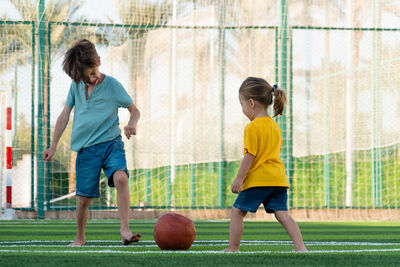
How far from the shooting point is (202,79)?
12.5m

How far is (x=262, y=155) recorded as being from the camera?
4871 mm

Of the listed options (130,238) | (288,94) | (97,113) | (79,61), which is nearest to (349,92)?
(288,94)

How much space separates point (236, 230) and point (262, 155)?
49cm

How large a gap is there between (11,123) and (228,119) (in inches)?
132

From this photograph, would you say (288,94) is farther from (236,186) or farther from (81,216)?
(236,186)

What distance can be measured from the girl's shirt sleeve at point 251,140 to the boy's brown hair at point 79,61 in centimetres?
122

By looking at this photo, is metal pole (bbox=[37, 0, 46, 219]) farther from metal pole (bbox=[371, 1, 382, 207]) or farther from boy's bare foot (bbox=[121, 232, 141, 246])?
boy's bare foot (bbox=[121, 232, 141, 246])

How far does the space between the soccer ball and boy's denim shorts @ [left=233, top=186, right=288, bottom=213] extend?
339 millimetres

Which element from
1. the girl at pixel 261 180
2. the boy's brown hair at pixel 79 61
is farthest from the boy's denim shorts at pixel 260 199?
the boy's brown hair at pixel 79 61

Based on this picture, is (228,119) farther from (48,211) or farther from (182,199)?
(48,211)

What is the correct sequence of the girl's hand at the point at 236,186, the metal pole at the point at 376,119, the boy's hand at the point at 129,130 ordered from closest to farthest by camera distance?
1. the girl's hand at the point at 236,186
2. the boy's hand at the point at 129,130
3. the metal pole at the point at 376,119

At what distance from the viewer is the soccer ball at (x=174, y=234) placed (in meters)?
4.81

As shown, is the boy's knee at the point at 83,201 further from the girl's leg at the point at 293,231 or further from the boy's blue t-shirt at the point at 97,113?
the girl's leg at the point at 293,231

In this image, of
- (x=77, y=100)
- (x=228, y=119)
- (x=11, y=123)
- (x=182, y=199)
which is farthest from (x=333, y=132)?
(x=77, y=100)
